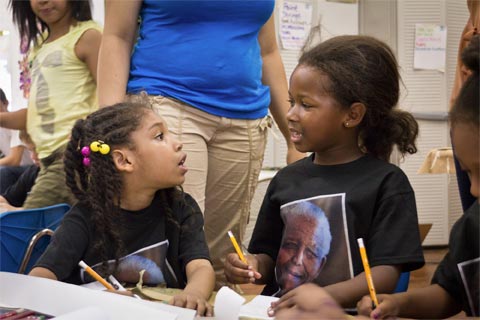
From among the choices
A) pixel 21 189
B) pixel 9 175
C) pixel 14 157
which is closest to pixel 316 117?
pixel 21 189

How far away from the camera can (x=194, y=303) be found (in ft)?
3.79

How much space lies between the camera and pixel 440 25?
4.51 meters

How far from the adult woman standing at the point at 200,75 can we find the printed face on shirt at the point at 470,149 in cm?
63

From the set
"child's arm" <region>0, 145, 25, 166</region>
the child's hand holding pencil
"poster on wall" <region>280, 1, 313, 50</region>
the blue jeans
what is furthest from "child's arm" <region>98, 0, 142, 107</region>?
"poster on wall" <region>280, 1, 313, 50</region>

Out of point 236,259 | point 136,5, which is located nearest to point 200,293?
point 236,259

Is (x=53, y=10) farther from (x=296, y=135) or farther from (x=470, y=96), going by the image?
(x=470, y=96)

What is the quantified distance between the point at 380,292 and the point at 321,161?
32 cm

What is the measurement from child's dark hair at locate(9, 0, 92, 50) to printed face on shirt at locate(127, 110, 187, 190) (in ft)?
2.71

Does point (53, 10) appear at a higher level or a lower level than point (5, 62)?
higher

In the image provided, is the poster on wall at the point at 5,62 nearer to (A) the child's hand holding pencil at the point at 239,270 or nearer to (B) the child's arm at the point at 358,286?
(A) the child's hand holding pencil at the point at 239,270

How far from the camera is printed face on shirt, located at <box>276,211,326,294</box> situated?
1.31 metres

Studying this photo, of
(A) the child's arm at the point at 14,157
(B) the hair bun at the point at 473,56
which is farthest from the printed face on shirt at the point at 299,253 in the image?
(A) the child's arm at the point at 14,157

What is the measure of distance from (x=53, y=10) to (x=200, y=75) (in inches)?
33.1

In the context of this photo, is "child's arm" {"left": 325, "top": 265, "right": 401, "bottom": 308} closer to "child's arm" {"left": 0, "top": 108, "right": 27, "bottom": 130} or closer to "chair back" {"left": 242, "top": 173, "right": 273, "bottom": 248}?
"child's arm" {"left": 0, "top": 108, "right": 27, "bottom": 130}
